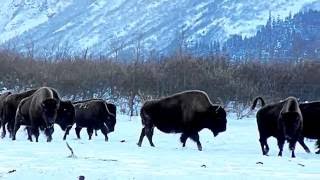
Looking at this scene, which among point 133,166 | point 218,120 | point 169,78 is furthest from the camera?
point 169,78

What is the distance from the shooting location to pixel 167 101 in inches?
862

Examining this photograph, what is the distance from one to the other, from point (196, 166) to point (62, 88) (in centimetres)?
3584

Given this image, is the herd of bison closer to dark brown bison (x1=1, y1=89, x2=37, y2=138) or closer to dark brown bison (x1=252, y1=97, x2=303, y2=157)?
dark brown bison (x1=252, y1=97, x2=303, y2=157)

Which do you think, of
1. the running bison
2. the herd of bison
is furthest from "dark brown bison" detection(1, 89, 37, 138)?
the running bison

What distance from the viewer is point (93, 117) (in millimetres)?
25922

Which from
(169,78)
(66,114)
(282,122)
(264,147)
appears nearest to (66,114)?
(66,114)

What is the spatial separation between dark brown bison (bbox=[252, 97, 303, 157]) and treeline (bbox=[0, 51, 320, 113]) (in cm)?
2322

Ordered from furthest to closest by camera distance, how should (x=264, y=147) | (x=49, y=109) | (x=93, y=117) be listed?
(x=93, y=117) → (x=49, y=109) → (x=264, y=147)

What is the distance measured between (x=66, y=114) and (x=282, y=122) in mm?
7977

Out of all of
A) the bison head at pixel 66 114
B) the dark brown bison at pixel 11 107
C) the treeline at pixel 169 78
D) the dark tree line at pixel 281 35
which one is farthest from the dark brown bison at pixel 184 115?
the dark tree line at pixel 281 35

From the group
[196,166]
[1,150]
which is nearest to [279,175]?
[196,166]

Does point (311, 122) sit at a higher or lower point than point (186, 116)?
lower

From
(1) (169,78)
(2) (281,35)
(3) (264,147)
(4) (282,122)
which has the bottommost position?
(3) (264,147)

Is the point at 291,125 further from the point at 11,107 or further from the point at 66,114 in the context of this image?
the point at 11,107
